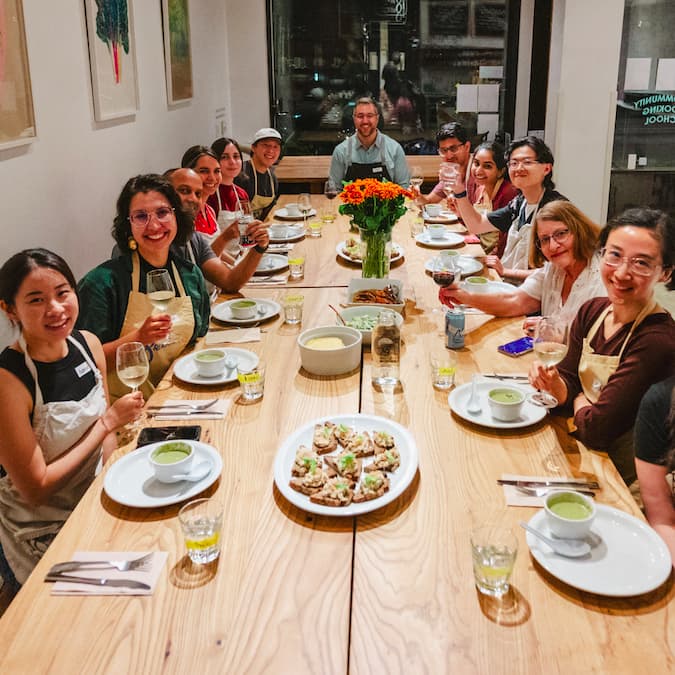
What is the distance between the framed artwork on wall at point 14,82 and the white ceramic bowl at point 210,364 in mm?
1084

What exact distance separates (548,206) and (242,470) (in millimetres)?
1506

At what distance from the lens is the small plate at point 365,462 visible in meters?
1.40

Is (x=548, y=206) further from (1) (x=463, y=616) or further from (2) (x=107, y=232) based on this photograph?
(2) (x=107, y=232)

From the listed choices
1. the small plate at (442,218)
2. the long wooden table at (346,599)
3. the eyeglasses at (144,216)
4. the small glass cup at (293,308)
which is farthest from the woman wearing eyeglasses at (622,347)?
the small plate at (442,218)

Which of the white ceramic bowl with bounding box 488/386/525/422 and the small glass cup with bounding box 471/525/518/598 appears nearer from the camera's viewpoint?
the small glass cup with bounding box 471/525/518/598

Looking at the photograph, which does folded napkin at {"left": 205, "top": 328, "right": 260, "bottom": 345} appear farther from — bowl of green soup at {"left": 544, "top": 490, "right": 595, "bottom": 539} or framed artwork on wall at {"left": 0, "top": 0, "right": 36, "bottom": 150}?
bowl of green soup at {"left": 544, "top": 490, "right": 595, "bottom": 539}

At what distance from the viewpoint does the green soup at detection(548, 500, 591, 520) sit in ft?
Result: 4.25

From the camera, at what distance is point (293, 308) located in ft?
8.25

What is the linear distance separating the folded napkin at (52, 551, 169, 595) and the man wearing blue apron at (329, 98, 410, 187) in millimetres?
4294

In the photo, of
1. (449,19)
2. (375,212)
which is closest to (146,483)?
(375,212)

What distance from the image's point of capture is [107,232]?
340cm

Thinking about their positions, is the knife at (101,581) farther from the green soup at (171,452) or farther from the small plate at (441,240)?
the small plate at (441,240)

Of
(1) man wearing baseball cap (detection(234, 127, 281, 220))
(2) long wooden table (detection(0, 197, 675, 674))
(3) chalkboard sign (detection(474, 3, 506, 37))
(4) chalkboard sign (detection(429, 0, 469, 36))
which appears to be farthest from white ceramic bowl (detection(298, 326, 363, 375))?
(3) chalkboard sign (detection(474, 3, 506, 37))

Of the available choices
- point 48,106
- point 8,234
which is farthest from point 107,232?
point 8,234
